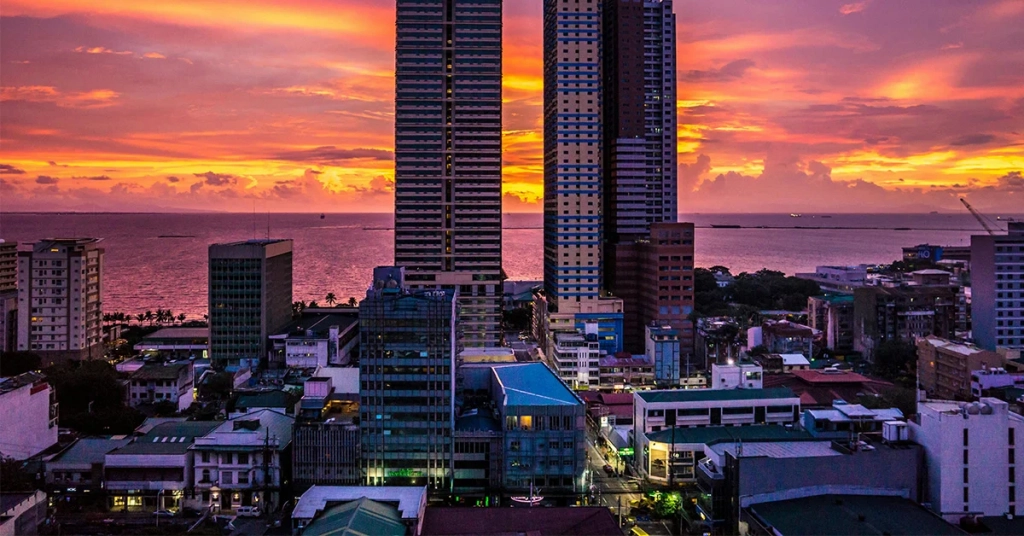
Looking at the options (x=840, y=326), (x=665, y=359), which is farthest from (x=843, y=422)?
(x=840, y=326)

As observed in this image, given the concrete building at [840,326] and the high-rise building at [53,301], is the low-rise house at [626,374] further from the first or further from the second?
the high-rise building at [53,301]

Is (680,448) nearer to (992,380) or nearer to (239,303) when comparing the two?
(992,380)

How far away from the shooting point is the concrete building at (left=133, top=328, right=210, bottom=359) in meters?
43.4

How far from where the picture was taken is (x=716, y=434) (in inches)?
970

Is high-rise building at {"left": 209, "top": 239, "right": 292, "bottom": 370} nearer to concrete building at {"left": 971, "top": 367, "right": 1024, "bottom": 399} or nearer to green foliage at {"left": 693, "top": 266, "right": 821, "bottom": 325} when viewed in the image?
green foliage at {"left": 693, "top": 266, "right": 821, "bottom": 325}

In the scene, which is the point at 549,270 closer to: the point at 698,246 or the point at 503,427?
the point at 503,427

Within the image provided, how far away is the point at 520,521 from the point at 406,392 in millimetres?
6037

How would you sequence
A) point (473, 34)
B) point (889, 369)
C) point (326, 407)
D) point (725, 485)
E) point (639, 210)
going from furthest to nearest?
point (639, 210) < point (473, 34) < point (889, 369) < point (326, 407) < point (725, 485)

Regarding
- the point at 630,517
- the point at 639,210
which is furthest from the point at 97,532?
the point at 639,210

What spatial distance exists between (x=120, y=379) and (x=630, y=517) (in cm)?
2386

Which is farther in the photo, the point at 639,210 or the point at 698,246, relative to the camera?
the point at 698,246

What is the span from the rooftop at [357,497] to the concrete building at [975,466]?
11.5 meters

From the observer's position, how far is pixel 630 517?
21234 mm

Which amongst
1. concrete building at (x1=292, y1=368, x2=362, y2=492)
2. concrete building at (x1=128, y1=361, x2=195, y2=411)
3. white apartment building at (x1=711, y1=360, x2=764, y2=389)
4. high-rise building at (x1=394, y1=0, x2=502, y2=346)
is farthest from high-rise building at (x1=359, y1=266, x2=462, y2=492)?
high-rise building at (x1=394, y1=0, x2=502, y2=346)
